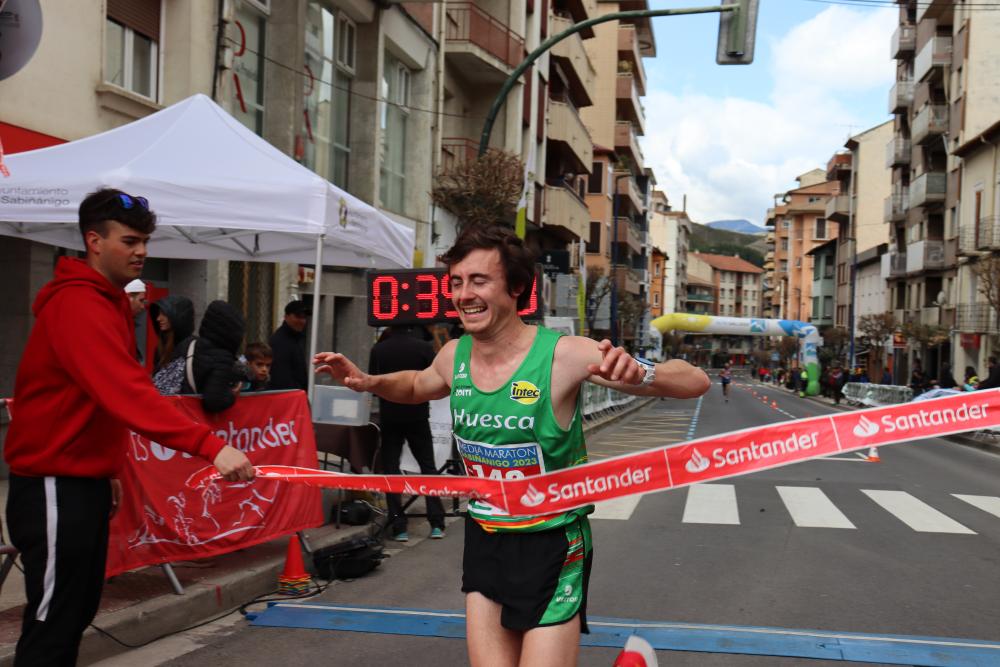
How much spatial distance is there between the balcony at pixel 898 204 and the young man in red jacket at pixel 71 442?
62716 millimetres

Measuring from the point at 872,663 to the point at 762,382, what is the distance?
99675 millimetres

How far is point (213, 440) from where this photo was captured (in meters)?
3.38

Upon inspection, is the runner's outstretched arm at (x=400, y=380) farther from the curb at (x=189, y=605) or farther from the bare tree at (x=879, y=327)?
the bare tree at (x=879, y=327)

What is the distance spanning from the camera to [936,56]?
51594 mm

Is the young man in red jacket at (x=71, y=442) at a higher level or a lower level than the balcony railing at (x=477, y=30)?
lower

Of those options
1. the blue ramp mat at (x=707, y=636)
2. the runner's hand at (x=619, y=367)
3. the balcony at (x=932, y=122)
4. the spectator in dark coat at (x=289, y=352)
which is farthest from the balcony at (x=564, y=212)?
the runner's hand at (x=619, y=367)

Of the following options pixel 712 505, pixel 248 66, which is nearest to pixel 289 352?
pixel 712 505

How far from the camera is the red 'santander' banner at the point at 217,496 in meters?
6.04

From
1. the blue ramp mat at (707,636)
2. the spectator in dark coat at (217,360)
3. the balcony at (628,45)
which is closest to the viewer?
the blue ramp mat at (707,636)

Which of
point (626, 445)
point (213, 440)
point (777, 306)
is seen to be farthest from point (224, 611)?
point (777, 306)

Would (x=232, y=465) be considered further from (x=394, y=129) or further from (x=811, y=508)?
(x=394, y=129)

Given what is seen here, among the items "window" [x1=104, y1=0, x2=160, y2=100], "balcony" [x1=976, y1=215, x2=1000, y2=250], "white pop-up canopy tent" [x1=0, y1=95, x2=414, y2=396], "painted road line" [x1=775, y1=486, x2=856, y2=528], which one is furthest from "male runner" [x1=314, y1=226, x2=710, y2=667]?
"balcony" [x1=976, y1=215, x2=1000, y2=250]

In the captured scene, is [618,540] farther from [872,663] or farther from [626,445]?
[626,445]

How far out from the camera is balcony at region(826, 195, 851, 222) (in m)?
81.2
